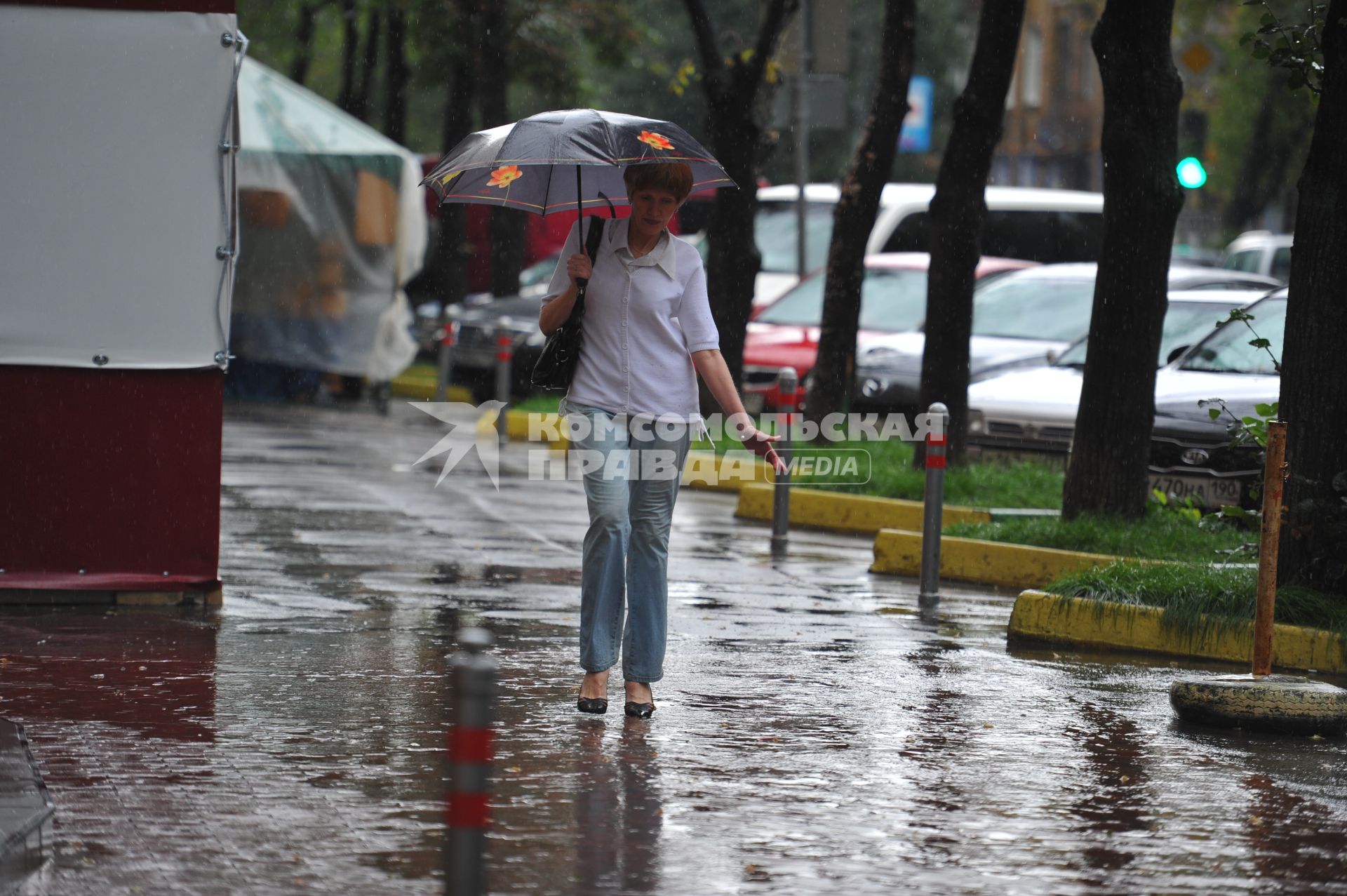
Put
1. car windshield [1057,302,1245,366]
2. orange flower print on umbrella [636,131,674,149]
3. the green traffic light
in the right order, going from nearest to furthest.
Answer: orange flower print on umbrella [636,131,674,149], the green traffic light, car windshield [1057,302,1245,366]

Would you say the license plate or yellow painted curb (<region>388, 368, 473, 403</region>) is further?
yellow painted curb (<region>388, 368, 473, 403</region>)

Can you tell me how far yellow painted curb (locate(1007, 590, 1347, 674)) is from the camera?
860 cm

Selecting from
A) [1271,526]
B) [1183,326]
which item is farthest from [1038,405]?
[1271,526]

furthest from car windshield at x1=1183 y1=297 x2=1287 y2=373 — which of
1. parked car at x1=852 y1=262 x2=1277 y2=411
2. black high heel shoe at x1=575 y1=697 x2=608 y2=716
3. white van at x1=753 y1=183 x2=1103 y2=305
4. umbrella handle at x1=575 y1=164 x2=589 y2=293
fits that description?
white van at x1=753 y1=183 x2=1103 y2=305

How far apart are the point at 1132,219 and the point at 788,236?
606 inches

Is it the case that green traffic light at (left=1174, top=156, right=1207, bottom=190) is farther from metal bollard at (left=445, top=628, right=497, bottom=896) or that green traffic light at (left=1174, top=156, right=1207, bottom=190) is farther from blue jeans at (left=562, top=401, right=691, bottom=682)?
metal bollard at (left=445, top=628, right=497, bottom=896)

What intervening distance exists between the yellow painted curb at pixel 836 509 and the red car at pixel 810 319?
4.93 m

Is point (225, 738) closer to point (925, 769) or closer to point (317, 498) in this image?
point (925, 769)

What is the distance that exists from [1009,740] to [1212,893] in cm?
181

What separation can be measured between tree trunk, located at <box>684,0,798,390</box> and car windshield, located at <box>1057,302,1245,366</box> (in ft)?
11.7

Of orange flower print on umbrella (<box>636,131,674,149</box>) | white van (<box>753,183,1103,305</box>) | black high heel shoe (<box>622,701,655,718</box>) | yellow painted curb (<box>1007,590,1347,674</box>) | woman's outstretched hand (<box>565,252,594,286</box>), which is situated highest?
white van (<box>753,183,1103,305</box>)

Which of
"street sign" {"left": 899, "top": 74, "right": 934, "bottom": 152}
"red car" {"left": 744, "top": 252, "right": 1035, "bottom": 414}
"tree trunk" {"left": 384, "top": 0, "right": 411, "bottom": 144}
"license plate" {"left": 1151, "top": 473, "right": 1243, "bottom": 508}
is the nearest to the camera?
"license plate" {"left": 1151, "top": 473, "right": 1243, "bottom": 508}

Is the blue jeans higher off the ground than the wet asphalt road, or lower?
higher

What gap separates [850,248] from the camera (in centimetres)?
1714
